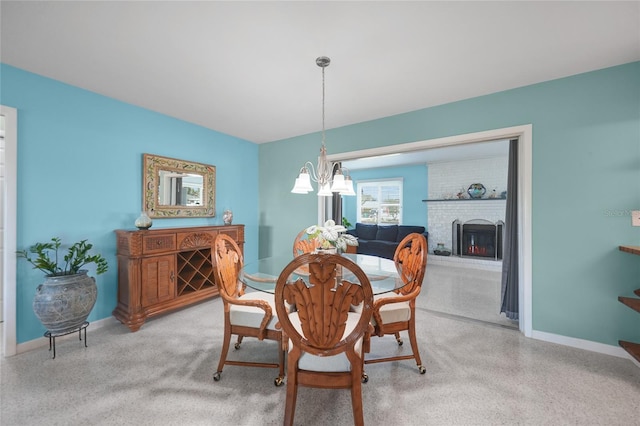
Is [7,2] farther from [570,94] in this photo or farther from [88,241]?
[570,94]

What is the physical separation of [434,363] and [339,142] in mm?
2828

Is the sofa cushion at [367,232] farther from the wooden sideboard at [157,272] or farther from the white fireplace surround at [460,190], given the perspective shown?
the wooden sideboard at [157,272]

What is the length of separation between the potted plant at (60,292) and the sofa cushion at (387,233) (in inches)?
206

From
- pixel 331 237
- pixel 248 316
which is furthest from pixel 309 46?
pixel 248 316

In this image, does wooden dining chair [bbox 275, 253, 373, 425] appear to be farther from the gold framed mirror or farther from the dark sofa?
the dark sofa

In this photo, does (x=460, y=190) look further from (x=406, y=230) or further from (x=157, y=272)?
(x=157, y=272)

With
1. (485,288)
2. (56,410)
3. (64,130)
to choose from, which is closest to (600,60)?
(485,288)

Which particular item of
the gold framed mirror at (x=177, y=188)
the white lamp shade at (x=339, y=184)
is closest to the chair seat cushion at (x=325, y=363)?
the white lamp shade at (x=339, y=184)

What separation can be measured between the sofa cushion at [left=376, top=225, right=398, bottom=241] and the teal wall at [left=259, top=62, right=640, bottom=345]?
361 cm

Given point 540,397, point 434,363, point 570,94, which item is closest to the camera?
point 540,397

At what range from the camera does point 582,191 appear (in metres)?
2.19

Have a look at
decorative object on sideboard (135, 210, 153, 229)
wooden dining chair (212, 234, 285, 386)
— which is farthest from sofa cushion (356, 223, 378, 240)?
wooden dining chair (212, 234, 285, 386)

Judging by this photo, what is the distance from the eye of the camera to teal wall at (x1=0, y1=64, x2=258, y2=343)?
2.14 meters

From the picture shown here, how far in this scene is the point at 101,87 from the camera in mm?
2428
